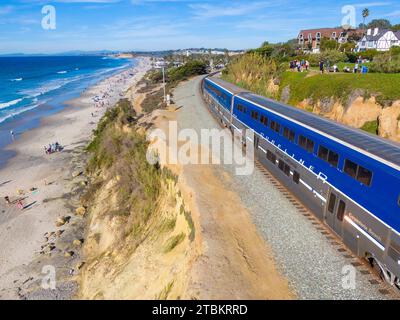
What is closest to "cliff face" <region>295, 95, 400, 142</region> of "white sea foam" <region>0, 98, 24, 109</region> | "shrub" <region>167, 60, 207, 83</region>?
"shrub" <region>167, 60, 207, 83</region>

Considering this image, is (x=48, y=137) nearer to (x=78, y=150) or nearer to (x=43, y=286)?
(x=78, y=150)

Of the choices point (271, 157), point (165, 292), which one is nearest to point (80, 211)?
point (271, 157)

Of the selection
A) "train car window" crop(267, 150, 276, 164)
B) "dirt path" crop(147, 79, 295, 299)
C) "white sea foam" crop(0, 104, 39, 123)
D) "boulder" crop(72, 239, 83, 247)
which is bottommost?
"boulder" crop(72, 239, 83, 247)

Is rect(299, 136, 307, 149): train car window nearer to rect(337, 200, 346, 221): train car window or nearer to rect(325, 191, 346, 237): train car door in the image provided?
rect(325, 191, 346, 237): train car door

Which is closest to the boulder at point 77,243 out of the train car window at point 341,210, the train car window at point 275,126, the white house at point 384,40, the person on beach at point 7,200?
the person on beach at point 7,200

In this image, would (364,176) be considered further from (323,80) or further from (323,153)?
(323,80)

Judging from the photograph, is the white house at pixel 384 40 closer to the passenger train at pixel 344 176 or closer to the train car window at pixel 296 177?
the passenger train at pixel 344 176

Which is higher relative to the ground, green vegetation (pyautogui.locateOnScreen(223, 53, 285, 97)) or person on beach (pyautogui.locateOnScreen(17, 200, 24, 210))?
green vegetation (pyautogui.locateOnScreen(223, 53, 285, 97))
